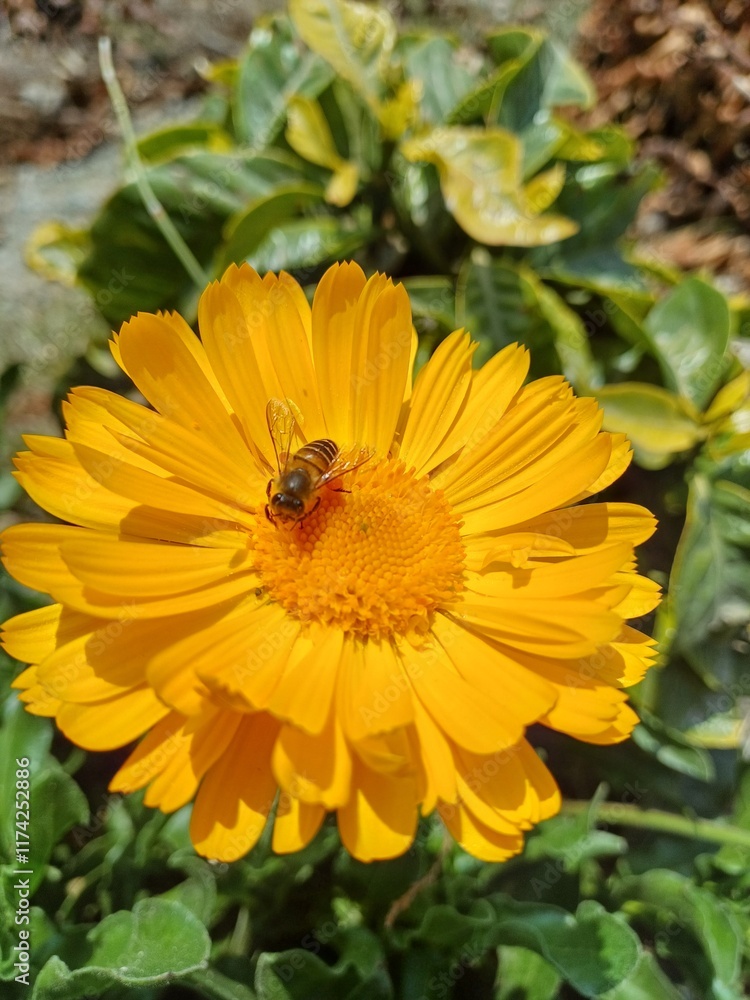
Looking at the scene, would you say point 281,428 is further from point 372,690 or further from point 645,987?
point 645,987

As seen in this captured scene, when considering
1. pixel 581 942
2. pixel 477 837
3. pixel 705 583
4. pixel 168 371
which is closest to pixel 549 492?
pixel 477 837

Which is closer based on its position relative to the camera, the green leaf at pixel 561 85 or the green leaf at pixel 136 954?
the green leaf at pixel 136 954

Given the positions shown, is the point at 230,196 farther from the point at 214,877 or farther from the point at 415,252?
the point at 214,877

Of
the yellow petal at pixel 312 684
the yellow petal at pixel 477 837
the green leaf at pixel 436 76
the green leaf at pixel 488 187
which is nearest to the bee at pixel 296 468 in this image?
the yellow petal at pixel 312 684

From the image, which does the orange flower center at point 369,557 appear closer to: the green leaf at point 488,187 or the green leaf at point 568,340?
the green leaf at point 568,340

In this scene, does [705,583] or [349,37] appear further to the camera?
[349,37]

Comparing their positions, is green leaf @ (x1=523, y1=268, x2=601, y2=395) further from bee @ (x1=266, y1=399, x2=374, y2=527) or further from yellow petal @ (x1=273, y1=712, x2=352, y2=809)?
yellow petal @ (x1=273, y1=712, x2=352, y2=809)

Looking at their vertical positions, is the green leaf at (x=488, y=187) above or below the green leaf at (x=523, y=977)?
above
